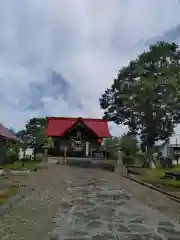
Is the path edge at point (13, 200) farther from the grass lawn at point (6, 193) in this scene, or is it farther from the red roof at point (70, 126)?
the red roof at point (70, 126)

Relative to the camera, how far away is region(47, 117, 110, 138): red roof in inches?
1791

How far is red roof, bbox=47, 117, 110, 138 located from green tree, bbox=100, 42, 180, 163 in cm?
937

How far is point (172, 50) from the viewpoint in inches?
1371

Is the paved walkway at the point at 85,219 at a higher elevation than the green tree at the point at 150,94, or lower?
lower

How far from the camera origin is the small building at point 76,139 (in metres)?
44.3

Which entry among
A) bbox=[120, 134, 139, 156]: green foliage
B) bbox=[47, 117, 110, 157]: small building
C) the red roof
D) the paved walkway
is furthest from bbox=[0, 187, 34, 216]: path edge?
the red roof

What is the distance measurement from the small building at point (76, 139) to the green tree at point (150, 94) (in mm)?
8631

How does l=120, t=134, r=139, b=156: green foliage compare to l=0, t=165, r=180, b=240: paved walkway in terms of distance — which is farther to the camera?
l=120, t=134, r=139, b=156: green foliage

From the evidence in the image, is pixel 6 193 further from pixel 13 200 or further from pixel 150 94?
pixel 150 94

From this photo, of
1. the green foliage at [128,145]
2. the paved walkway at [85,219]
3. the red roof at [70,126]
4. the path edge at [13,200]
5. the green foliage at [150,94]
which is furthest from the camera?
the red roof at [70,126]

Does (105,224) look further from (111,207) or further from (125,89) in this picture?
(125,89)

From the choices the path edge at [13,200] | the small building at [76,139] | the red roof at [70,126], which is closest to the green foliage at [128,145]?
the small building at [76,139]

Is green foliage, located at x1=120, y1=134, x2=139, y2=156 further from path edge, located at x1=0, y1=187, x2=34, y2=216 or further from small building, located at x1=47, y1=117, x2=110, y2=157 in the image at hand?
path edge, located at x1=0, y1=187, x2=34, y2=216

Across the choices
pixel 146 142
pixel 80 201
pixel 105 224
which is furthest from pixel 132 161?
pixel 105 224
